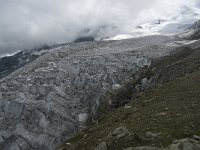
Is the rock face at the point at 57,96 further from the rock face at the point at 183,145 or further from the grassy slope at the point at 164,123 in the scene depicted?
the rock face at the point at 183,145

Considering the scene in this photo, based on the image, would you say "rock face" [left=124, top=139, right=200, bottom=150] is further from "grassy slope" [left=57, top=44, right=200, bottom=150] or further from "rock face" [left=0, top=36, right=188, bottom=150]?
"rock face" [left=0, top=36, right=188, bottom=150]

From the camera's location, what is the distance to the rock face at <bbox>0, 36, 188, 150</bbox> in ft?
350

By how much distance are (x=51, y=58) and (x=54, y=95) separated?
51459 millimetres

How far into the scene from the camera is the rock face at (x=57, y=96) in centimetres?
10675

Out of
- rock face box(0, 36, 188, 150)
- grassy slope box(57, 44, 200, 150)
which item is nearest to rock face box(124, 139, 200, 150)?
grassy slope box(57, 44, 200, 150)

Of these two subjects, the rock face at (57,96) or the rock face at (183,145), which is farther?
the rock face at (57,96)

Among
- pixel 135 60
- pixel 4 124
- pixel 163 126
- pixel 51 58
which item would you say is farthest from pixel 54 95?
pixel 163 126

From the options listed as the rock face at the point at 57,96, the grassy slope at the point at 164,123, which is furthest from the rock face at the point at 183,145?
the rock face at the point at 57,96

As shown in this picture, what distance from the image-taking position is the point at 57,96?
118 metres

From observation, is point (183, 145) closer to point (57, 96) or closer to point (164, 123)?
point (164, 123)

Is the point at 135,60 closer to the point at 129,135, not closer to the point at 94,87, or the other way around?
the point at 94,87

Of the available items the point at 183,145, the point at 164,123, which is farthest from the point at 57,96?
the point at 183,145

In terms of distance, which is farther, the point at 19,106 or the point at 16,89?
the point at 16,89

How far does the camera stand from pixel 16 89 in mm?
124750
